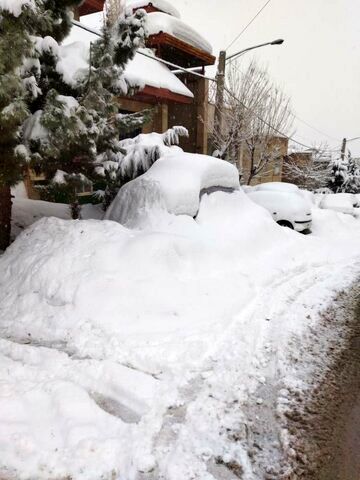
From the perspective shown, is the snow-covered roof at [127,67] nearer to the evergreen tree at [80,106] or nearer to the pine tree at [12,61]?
the evergreen tree at [80,106]

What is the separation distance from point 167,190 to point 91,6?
31.4ft

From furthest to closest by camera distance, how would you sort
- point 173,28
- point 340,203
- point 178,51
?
1. point 178,51
2. point 340,203
3. point 173,28

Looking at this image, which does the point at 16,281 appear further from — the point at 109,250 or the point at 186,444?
the point at 186,444

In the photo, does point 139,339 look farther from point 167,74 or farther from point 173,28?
point 173,28

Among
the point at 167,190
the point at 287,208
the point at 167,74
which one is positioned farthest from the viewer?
the point at 167,74

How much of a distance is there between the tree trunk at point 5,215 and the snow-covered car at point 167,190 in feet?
6.21

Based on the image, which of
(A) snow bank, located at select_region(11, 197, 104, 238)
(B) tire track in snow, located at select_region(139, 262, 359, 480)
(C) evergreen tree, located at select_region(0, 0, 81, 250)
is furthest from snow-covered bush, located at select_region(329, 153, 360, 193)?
(C) evergreen tree, located at select_region(0, 0, 81, 250)

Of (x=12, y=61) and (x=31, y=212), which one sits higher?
(x=12, y=61)

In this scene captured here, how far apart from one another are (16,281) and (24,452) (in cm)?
264

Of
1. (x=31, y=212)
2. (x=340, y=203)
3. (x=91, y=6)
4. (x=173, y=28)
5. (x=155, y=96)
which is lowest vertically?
(x=340, y=203)

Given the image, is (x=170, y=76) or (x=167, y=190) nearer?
(x=167, y=190)

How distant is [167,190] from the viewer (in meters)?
6.49

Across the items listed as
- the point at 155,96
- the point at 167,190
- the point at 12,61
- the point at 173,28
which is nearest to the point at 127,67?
Answer: the point at 155,96

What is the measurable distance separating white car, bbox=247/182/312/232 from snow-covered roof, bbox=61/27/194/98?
454 cm
